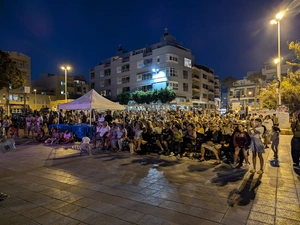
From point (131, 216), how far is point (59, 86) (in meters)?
58.9

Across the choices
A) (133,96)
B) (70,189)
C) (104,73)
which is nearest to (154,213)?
(70,189)

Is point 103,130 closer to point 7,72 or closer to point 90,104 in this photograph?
point 90,104

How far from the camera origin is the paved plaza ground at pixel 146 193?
3555 millimetres

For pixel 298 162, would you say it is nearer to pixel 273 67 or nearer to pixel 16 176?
pixel 16 176

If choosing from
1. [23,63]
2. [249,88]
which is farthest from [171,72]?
[23,63]

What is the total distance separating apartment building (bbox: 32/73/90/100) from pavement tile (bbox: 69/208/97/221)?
56744mm

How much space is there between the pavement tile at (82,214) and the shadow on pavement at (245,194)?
261 cm

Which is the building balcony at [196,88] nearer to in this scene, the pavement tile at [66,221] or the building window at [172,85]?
the building window at [172,85]

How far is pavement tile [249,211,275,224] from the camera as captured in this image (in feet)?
11.2

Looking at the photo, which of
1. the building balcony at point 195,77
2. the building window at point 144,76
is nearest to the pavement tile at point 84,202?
the building window at point 144,76

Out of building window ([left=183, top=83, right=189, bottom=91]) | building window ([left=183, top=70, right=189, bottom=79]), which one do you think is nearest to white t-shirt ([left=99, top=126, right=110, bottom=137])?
building window ([left=183, top=83, right=189, bottom=91])

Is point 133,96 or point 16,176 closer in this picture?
point 16,176

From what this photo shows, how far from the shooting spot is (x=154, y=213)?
12.1 ft

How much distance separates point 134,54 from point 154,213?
156 feet
